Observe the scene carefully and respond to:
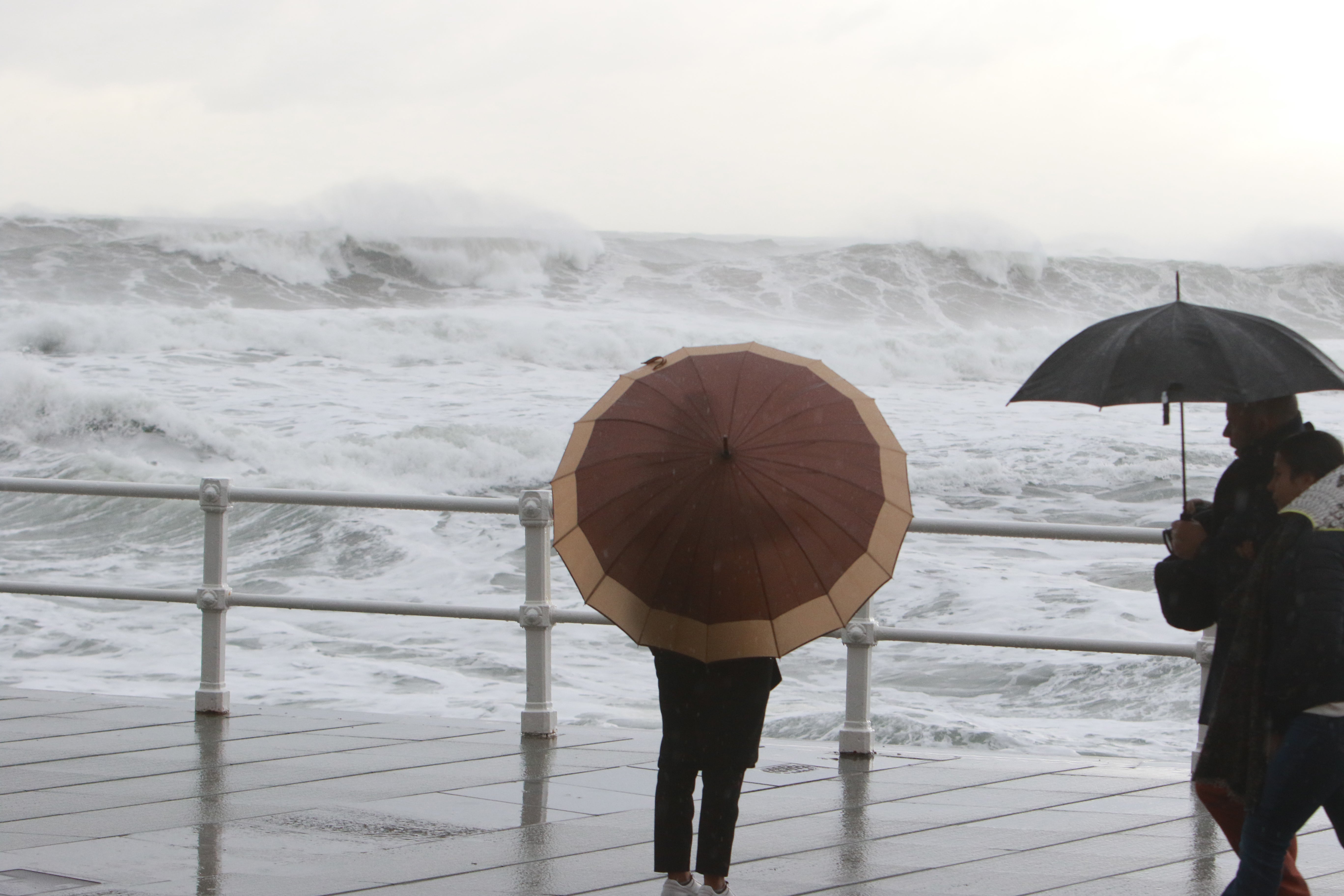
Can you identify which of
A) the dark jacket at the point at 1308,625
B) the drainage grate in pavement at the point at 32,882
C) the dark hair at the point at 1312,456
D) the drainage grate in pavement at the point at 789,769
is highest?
the dark hair at the point at 1312,456

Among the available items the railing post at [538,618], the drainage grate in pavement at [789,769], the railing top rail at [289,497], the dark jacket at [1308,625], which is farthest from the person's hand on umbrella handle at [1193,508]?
the railing post at [538,618]

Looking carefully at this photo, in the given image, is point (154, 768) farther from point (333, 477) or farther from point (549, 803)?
point (333, 477)

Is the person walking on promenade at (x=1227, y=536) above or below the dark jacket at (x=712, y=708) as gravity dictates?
above

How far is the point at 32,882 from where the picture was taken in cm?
468

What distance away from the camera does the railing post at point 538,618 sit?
7.29 meters

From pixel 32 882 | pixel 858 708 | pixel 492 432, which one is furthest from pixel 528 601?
pixel 492 432

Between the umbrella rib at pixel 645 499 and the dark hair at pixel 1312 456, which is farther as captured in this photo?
the umbrella rib at pixel 645 499

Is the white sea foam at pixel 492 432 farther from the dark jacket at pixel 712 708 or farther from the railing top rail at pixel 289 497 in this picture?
the dark jacket at pixel 712 708

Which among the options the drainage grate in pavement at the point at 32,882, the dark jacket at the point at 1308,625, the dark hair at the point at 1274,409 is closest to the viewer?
the dark jacket at the point at 1308,625

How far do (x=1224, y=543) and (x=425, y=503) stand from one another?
443 centimetres

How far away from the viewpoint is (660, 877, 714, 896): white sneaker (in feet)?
14.0

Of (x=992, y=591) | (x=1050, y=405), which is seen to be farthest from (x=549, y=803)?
(x=1050, y=405)

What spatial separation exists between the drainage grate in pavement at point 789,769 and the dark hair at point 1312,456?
11.5 ft

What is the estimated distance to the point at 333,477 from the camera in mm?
30516
